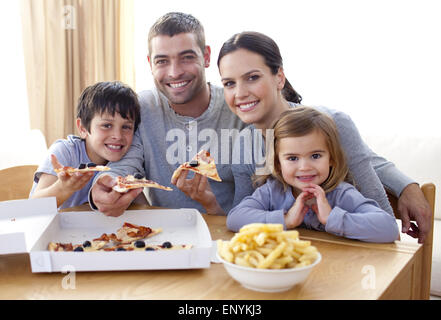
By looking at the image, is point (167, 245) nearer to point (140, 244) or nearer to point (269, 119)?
point (140, 244)

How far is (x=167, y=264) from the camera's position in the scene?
3.93 feet

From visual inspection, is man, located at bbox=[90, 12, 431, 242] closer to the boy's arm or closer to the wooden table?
the boy's arm

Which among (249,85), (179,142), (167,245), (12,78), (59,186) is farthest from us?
(12,78)

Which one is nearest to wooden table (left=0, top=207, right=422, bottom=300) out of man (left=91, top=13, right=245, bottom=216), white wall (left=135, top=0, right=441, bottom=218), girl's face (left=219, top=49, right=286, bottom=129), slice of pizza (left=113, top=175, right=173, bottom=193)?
slice of pizza (left=113, top=175, right=173, bottom=193)

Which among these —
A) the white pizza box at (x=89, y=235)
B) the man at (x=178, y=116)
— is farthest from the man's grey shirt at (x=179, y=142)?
the white pizza box at (x=89, y=235)

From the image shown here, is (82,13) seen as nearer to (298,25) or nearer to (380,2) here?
(298,25)

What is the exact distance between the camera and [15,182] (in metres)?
2.22

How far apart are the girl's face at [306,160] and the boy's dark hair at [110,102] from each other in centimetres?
76

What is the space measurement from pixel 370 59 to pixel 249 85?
2205 millimetres

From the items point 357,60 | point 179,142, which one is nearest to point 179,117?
point 179,142

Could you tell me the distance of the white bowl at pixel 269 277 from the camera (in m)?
1.04

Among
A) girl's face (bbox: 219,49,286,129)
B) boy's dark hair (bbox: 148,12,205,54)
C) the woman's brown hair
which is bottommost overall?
girl's face (bbox: 219,49,286,129)

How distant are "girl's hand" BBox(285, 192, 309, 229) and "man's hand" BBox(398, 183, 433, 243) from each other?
0.47m

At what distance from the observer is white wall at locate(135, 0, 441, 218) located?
11.0 ft
